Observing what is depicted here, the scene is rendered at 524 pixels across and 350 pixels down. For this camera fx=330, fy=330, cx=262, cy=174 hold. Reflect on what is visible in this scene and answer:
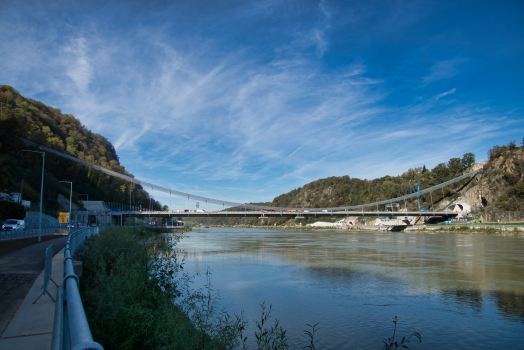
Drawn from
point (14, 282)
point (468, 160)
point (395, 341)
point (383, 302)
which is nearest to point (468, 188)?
Result: point (468, 160)

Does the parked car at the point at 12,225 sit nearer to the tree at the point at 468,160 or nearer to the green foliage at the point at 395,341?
the green foliage at the point at 395,341

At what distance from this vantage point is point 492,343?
685 cm

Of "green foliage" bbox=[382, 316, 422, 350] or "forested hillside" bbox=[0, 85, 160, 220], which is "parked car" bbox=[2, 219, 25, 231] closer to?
"forested hillside" bbox=[0, 85, 160, 220]

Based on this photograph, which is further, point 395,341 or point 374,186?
point 374,186

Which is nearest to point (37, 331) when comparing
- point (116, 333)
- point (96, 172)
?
point (116, 333)

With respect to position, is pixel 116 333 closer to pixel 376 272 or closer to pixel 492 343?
pixel 492 343

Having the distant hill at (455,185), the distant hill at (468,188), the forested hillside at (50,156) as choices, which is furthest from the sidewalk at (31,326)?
the distant hill at (455,185)

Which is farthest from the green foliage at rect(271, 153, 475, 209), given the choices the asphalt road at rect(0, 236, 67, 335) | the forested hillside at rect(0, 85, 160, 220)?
the asphalt road at rect(0, 236, 67, 335)

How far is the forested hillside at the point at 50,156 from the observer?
99.1ft

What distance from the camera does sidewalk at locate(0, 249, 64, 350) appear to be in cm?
418

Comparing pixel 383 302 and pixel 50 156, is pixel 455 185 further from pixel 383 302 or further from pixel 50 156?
pixel 50 156

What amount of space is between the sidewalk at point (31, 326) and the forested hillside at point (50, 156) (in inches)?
888

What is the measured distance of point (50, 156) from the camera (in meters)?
80.3

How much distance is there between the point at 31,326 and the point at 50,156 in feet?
295
